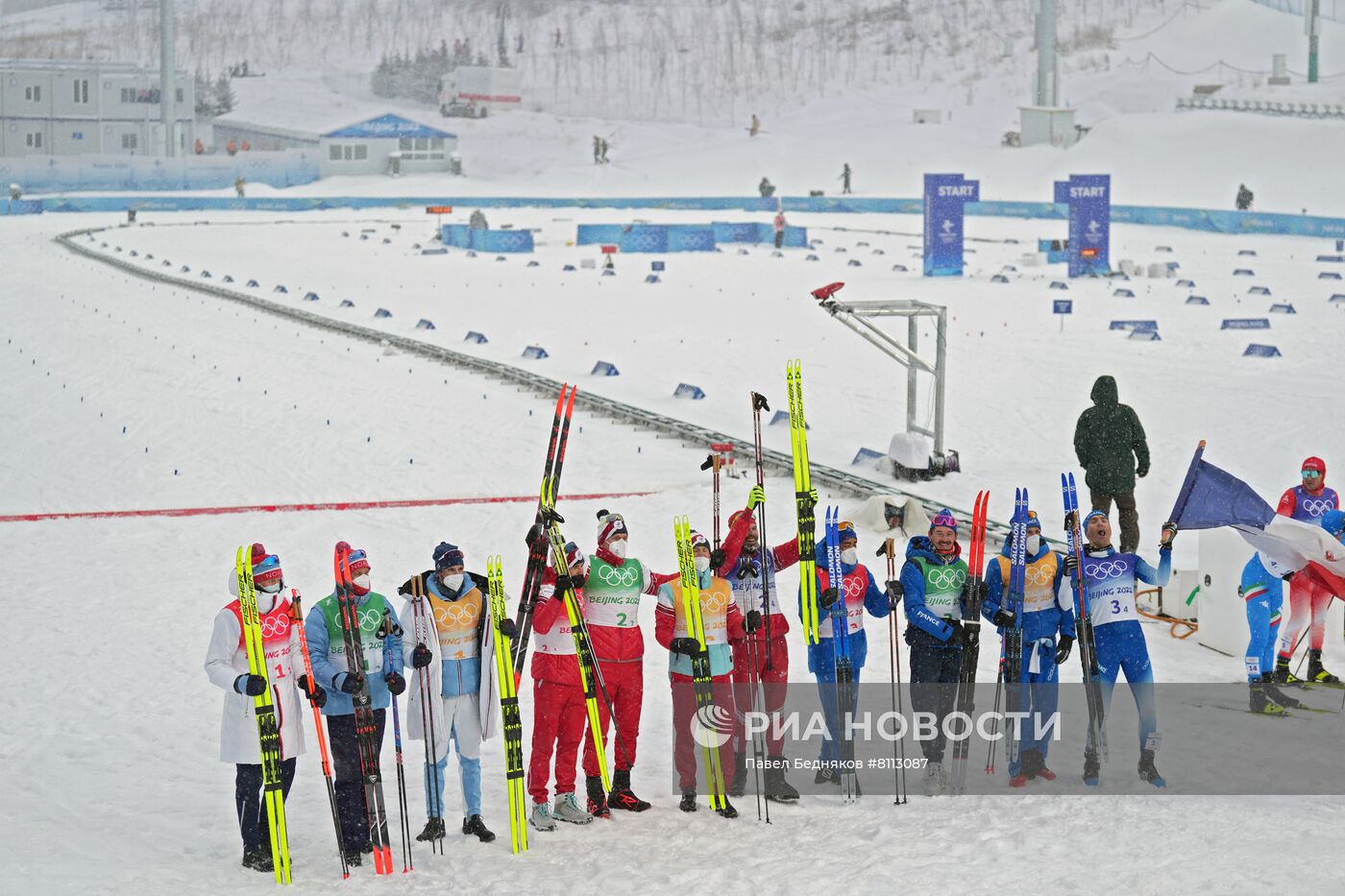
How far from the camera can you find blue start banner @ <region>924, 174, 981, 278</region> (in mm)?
35094

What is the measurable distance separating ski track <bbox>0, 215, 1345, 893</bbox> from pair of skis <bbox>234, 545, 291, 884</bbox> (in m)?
0.34

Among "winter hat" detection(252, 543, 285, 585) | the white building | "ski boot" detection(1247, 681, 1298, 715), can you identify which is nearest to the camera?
"winter hat" detection(252, 543, 285, 585)

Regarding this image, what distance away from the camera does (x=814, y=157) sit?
73250mm

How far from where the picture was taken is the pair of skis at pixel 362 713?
7.48m

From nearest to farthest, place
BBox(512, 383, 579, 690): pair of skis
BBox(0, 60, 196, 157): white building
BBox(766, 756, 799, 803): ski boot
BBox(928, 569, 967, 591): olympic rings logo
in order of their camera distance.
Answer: BBox(512, 383, 579, 690): pair of skis → BBox(766, 756, 799, 803): ski boot → BBox(928, 569, 967, 591): olympic rings logo → BBox(0, 60, 196, 157): white building

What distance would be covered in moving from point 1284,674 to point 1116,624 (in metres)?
1.80

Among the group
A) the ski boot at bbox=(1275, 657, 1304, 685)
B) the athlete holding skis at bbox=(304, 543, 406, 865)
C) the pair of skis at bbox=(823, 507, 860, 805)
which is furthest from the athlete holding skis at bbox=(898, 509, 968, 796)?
the athlete holding skis at bbox=(304, 543, 406, 865)

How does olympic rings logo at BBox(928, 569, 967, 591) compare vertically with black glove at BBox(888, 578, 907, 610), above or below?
above

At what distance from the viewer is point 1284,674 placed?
9484mm

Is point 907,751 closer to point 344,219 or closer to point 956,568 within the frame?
point 956,568

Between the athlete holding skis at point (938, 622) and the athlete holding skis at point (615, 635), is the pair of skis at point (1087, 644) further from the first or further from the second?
the athlete holding skis at point (615, 635)

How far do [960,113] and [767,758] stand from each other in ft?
267

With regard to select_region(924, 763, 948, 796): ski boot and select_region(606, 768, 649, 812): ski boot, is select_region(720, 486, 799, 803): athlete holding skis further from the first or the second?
select_region(924, 763, 948, 796): ski boot

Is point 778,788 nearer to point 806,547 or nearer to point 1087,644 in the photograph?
point 806,547
